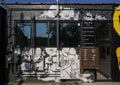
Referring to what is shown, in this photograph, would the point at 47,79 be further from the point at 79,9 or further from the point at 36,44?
the point at 79,9

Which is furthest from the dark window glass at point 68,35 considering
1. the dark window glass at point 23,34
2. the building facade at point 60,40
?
the dark window glass at point 23,34

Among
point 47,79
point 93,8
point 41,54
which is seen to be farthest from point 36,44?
point 93,8

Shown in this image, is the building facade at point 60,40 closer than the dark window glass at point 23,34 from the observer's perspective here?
Yes


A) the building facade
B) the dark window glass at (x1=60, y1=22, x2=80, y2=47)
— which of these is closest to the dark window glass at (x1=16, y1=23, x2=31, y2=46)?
the building facade

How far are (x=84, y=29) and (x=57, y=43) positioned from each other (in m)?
1.44

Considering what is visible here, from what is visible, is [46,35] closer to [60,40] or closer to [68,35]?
[60,40]

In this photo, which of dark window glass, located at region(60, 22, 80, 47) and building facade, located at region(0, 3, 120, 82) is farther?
dark window glass, located at region(60, 22, 80, 47)

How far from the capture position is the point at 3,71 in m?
19.4

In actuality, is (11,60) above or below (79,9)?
below

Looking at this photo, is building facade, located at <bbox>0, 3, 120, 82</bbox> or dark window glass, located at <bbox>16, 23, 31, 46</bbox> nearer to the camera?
building facade, located at <bbox>0, 3, 120, 82</bbox>

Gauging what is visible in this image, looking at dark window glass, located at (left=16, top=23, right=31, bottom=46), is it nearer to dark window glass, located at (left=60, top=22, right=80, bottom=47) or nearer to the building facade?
the building facade

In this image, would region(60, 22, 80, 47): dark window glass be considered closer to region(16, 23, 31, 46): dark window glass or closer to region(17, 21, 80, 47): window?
region(17, 21, 80, 47): window

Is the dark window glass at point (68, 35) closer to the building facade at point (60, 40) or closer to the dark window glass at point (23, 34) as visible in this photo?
the building facade at point (60, 40)

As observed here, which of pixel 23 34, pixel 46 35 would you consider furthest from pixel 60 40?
pixel 23 34
